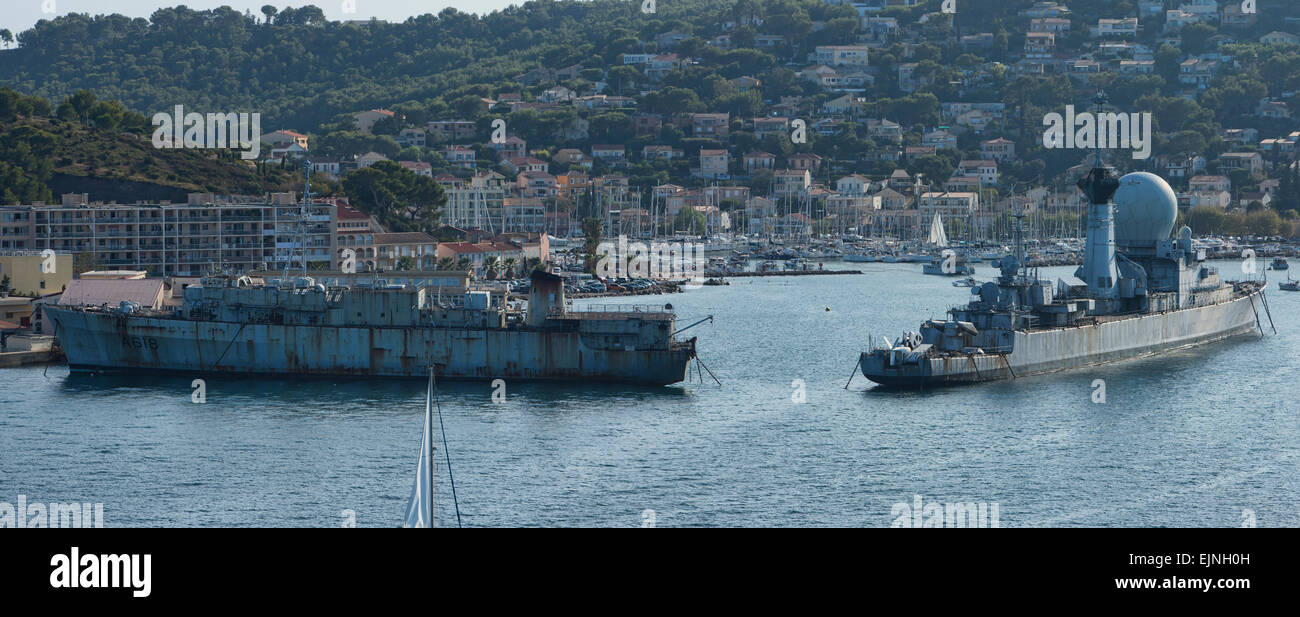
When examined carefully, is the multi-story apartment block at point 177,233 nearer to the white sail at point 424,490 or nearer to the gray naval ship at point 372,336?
the gray naval ship at point 372,336

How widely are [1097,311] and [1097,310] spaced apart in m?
0.05

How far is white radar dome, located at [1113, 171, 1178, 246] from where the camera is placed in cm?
7788

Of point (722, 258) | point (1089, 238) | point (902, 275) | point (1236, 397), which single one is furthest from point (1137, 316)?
point (722, 258)

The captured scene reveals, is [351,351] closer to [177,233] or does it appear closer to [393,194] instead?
[177,233]

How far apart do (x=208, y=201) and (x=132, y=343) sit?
139 ft

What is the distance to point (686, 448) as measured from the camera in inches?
1725

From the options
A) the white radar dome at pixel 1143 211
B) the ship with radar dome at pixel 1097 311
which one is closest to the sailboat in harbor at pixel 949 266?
the ship with radar dome at pixel 1097 311

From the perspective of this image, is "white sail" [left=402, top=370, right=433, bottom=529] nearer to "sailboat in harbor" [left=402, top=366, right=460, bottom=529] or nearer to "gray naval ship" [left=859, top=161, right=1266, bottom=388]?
"sailboat in harbor" [left=402, top=366, right=460, bottom=529]

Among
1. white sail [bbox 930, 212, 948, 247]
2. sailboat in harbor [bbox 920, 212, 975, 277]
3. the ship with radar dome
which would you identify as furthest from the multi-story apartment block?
white sail [bbox 930, 212, 948, 247]

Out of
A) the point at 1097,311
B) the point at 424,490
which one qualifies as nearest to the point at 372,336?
the point at 1097,311

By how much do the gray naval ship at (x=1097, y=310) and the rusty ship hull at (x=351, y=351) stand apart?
1027 centimetres

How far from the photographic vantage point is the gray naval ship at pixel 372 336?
5772 cm

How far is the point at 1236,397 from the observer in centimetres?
5694
